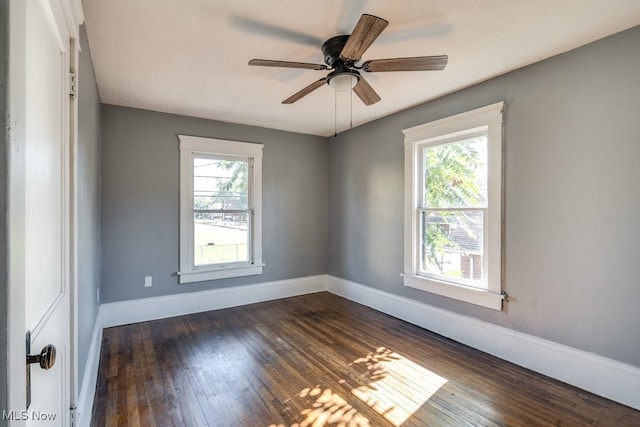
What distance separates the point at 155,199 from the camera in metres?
3.82

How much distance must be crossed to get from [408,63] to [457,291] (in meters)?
2.23

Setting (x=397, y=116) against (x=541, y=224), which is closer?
(x=541, y=224)

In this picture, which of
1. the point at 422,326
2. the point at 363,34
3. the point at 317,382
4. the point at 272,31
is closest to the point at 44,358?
the point at 363,34

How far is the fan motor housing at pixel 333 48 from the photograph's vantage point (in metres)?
2.15

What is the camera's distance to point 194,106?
3645 mm

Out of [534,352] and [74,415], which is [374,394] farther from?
[74,415]

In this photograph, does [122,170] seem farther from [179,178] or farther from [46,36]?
[46,36]

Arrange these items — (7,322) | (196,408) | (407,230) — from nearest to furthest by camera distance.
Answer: (7,322) < (196,408) < (407,230)

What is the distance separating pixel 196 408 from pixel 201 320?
5.74 feet

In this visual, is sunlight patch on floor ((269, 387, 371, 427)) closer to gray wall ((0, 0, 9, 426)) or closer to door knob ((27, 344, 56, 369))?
door knob ((27, 344, 56, 369))

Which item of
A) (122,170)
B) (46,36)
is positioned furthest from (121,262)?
(46,36)

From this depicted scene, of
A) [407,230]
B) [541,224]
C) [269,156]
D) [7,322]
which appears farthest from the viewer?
[269,156]

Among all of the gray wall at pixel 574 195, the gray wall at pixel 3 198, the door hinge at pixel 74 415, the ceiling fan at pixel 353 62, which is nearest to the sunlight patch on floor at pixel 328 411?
the door hinge at pixel 74 415

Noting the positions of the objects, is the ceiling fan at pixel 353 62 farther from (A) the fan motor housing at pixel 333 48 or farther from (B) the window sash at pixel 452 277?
(B) the window sash at pixel 452 277
